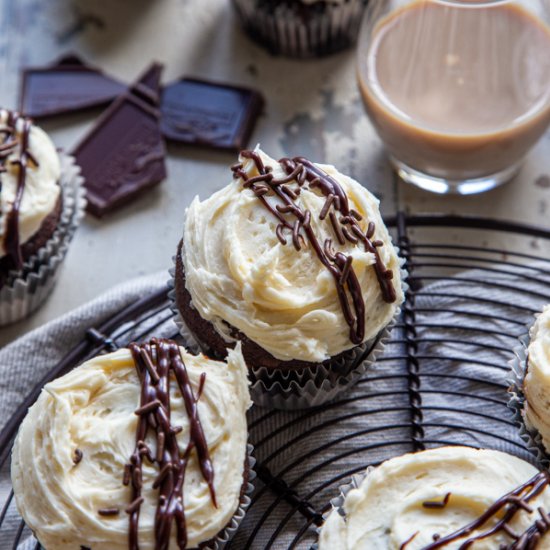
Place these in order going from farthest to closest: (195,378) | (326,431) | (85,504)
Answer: (326,431)
(195,378)
(85,504)

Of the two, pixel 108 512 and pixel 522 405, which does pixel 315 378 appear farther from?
pixel 108 512

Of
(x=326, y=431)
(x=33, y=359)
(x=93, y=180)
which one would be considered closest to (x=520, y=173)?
(x=326, y=431)

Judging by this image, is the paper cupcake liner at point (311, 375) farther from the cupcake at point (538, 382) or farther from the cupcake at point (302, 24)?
the cupcake at point (302, 24)

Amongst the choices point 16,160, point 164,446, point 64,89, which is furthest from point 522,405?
point 64,89

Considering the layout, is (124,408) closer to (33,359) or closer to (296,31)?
(33,359)

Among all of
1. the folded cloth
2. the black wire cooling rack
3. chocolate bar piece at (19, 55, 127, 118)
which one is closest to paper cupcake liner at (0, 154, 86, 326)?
the folded cloth

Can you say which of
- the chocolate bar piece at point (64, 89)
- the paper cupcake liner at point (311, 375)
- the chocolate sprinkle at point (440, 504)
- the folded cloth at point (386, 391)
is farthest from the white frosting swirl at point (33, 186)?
the chocolate sprinkle at point (440, 504)
